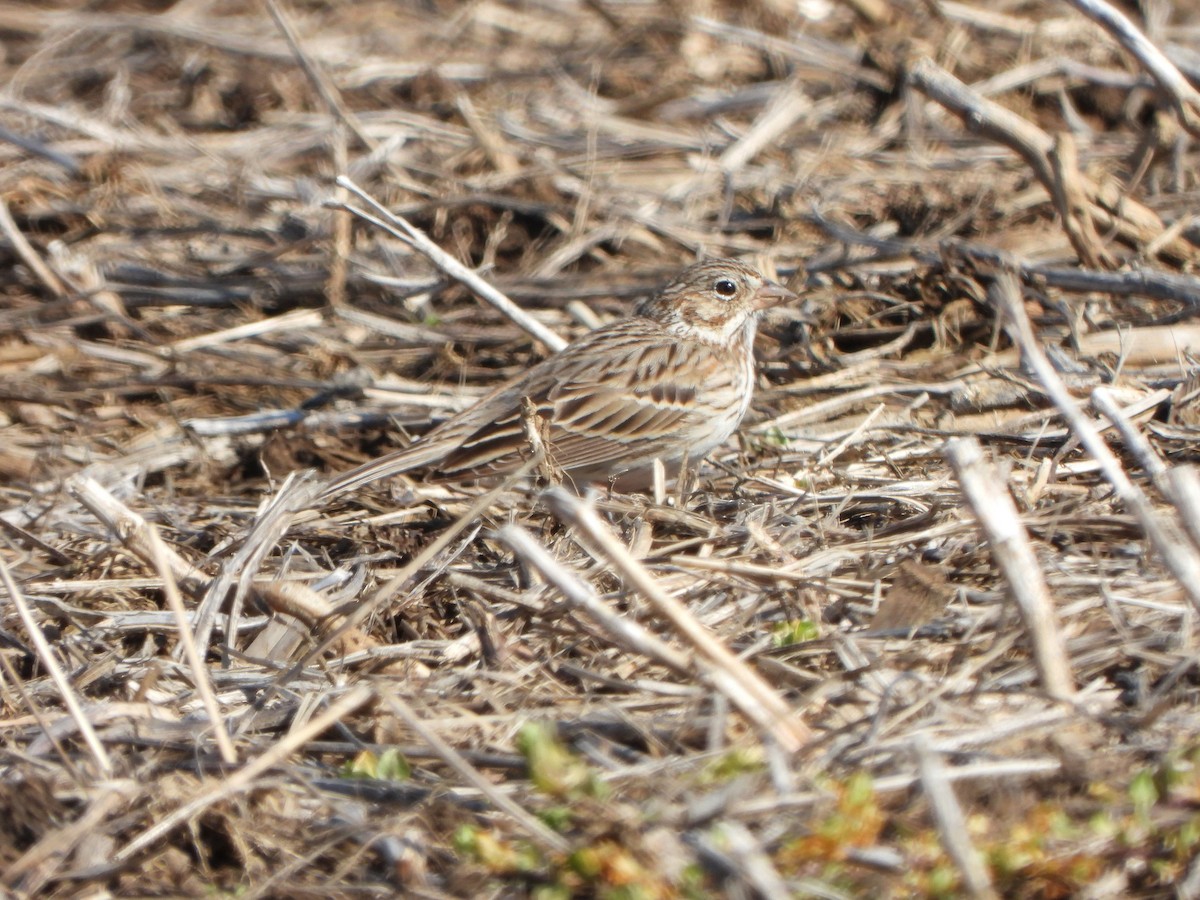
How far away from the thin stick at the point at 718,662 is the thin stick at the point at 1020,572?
49 cm

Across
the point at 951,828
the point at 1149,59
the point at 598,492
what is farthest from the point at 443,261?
the point at 951,828

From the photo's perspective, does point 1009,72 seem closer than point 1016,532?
No

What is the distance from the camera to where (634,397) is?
17.6 ft

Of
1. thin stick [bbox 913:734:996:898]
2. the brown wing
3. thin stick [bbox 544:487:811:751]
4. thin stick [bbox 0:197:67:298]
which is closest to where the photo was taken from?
thin stick [bbox 913:734:996:898]

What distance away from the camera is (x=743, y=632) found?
11.7ft

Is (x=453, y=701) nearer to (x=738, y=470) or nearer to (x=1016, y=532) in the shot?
(x=1016, y=532)

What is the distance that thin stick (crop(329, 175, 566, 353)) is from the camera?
493 centimetres

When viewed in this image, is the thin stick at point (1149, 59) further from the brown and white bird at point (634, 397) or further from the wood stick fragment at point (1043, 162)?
the brown and white bird at point (634, 397)

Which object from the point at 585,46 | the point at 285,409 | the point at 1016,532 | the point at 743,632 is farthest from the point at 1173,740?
the point at 585,46

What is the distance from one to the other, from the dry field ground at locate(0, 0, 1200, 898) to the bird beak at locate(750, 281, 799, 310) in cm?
28

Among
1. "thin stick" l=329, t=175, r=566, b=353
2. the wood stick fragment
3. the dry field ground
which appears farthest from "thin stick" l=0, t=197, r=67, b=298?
the wood stick fragment

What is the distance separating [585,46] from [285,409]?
3.47m

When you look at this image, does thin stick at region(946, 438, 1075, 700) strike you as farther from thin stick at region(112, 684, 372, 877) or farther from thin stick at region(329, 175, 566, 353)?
thin stick at region(329, 175, 566, 353)

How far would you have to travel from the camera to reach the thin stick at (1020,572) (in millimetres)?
3023
